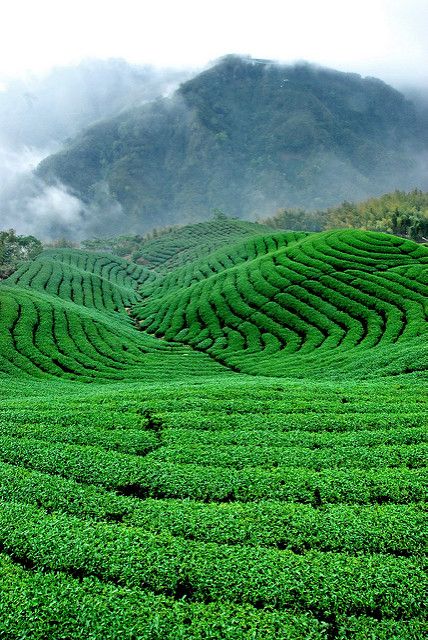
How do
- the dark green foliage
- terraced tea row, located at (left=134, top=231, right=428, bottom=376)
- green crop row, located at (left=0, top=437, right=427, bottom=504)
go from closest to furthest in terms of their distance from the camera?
green crop row, located at (left=0, top=437, right=427, bottom=504) < terraced tea row, located at (left=134, top=231, right=428, bottom=376) < the dark green foliage

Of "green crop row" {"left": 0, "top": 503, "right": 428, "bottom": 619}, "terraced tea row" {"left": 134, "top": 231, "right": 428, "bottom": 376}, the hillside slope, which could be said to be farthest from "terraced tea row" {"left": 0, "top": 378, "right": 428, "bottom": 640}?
the hillside slope

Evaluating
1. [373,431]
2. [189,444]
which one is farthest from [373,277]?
[189,444]

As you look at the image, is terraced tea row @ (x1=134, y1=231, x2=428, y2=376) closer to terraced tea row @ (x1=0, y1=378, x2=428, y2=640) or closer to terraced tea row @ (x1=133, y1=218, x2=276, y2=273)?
terraced tea row @ (x1=0, y1=378, x2=428, y2=640)

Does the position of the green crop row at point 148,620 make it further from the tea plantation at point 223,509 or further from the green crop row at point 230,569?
the green crop row at point 230,569

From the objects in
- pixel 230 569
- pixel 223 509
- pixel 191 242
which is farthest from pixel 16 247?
pixel 230 569

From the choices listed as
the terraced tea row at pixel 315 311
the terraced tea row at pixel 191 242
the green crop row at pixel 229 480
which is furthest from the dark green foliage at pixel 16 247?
the green crop row at pixel 229 480

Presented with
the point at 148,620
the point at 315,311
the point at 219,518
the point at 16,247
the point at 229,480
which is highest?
the point at 16,247

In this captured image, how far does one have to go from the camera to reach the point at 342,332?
1586 inches

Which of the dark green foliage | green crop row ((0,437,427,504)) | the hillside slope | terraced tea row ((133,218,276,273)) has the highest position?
terraced tea row ((133,218,276,273))

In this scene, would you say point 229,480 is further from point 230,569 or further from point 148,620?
point 148,620

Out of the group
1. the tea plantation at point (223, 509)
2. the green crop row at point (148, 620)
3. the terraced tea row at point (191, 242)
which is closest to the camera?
the green crop row at point (148, 620)

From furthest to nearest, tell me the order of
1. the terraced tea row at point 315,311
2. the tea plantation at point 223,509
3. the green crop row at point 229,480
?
the terraced tea row at point 315,311 → the green crop row at point 229,480 → the tea plantation at point 223,509

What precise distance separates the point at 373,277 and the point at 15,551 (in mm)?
45001

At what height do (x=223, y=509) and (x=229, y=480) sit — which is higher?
(x=229, y=480)
